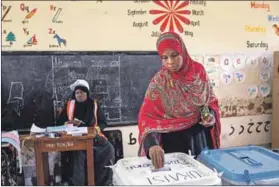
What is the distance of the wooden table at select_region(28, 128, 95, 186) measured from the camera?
86.3 inches

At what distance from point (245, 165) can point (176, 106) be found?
828 millimetres

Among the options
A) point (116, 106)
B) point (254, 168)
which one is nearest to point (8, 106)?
point (116, 106)

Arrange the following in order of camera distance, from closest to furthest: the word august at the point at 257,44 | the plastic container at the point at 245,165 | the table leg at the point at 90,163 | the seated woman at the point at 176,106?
1. the plastic container at the point at 245,165
2. the seated woman at the point at 176,106
3. the table leg at the point at 90,163
4. the word august at the point at 257,44

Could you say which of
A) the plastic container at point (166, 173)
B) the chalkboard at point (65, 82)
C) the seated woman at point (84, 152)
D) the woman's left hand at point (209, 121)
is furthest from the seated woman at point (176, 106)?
the plastic container at point (166, 173)

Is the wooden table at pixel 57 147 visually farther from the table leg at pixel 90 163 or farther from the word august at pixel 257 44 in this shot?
the word august at pixel 257 44

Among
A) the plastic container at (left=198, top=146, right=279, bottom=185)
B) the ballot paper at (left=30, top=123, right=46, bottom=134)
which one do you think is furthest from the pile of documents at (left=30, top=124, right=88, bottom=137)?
the plastic container at (left=198, top=146, right=279, bottom=185)

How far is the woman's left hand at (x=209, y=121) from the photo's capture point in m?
2.25

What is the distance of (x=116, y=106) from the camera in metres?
2.42

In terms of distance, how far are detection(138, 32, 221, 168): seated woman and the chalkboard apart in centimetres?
12

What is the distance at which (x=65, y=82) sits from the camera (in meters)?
2.30

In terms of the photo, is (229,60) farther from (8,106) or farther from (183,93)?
(8,106)

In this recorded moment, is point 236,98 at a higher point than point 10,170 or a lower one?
higher

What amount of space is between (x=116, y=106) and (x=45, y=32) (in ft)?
2.52

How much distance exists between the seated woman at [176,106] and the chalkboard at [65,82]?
0.12 meters
